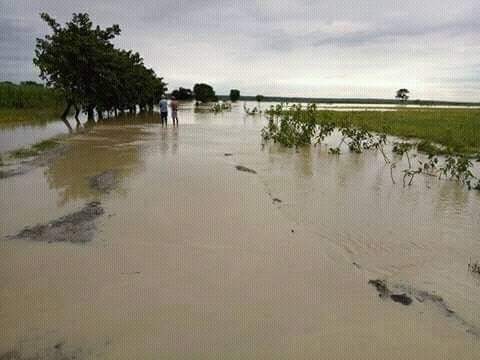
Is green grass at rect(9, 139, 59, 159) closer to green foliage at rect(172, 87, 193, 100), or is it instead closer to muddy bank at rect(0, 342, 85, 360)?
muddy bank at rect(0, 342, 85, 360)

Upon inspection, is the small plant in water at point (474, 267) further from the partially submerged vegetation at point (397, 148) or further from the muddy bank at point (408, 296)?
the partially submerged vegetation at point (397, 148)

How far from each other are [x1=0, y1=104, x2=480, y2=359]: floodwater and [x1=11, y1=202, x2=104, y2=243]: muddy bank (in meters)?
0.15

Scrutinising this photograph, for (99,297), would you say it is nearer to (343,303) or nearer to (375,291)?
(343,303)

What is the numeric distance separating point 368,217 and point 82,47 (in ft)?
73.4

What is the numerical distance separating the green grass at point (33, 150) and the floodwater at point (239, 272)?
410 centimetres

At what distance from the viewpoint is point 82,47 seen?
959 inches

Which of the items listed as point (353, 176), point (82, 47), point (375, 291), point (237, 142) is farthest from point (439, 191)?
point (82, 47)

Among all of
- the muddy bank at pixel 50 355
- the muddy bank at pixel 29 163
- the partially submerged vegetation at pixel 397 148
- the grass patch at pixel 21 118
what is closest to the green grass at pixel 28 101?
the grass patch at pixel 21 118

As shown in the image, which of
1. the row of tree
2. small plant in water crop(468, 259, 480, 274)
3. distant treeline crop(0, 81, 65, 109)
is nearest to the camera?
small plant in water crop(468, 259, 480, 274)

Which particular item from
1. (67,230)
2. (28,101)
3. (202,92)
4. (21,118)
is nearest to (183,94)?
(202,92)

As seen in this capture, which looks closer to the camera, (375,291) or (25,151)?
(375,291)

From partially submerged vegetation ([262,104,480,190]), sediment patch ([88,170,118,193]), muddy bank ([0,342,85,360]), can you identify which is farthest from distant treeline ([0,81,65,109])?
muddy bank ([0,342,85,360])

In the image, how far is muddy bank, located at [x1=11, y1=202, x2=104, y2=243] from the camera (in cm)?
549

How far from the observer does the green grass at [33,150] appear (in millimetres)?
12964
